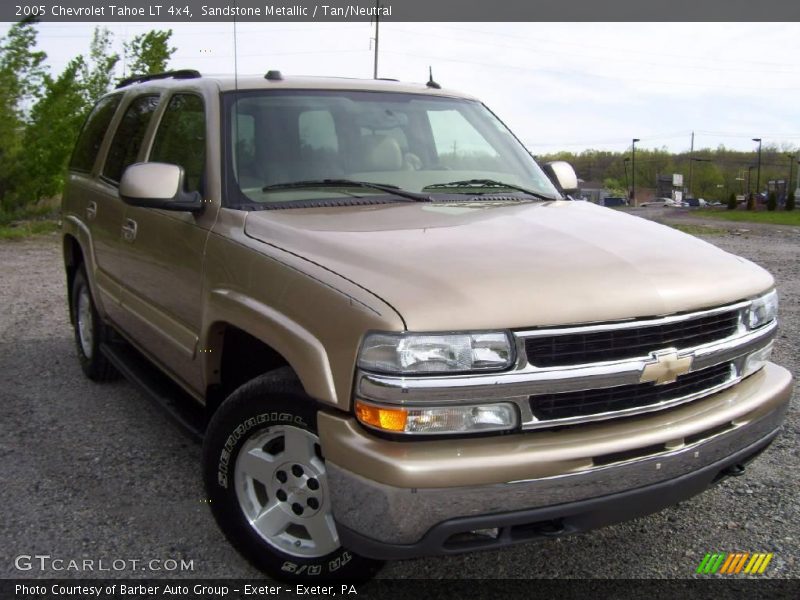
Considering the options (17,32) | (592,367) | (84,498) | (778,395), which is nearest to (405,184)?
(592,367)

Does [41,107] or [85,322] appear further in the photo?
[41,107]

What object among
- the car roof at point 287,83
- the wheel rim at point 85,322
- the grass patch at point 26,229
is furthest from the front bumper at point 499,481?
the grass patch at point 26,229

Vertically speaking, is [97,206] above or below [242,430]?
above

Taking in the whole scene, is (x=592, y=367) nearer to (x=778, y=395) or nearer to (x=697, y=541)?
(x=778, y=395)

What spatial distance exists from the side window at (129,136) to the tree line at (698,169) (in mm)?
117908

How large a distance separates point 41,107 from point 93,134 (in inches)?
587

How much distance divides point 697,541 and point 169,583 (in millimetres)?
2107

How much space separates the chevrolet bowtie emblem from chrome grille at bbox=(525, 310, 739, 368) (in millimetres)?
32

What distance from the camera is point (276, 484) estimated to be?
2.77m

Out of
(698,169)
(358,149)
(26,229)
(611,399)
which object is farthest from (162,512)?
(698,169)

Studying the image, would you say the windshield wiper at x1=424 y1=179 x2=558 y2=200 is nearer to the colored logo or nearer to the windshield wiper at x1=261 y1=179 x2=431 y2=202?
the windshield wiper at x1=261 y1=179 x2=431 y2=202

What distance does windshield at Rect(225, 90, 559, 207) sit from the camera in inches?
135

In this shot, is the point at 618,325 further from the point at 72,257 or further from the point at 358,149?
the point at 72,257

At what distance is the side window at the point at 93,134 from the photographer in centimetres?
523
